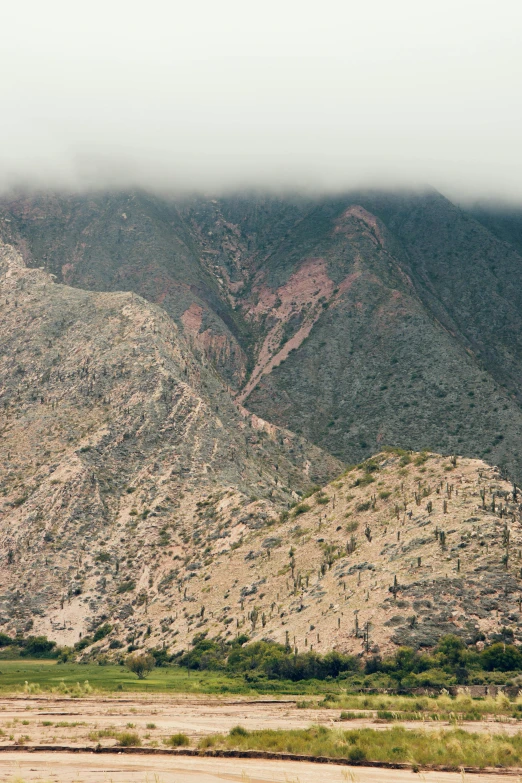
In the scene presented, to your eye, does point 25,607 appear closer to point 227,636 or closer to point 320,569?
point 227,636

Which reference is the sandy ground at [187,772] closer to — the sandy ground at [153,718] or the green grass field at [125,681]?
the sandy ground at [153,718]

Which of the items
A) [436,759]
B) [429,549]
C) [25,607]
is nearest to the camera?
[436,759]

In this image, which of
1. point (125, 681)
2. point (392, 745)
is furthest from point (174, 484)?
point (392, 745)

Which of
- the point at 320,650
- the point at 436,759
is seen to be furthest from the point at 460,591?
the point at 436,759

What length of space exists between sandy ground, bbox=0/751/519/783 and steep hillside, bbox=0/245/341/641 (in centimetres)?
8969

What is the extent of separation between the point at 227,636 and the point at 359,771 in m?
73.3

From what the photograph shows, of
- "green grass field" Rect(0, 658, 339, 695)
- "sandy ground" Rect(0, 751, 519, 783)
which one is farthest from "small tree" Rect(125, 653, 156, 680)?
"sandy ground" Rect(0, 751, 519, 783)

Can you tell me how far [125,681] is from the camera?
105938mm

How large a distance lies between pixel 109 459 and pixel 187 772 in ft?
377

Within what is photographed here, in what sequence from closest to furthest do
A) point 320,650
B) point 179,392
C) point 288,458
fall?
point 320,650 < point 179,392 < point 288,458

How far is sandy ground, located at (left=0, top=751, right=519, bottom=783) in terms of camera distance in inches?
1689

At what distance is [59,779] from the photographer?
43500mm

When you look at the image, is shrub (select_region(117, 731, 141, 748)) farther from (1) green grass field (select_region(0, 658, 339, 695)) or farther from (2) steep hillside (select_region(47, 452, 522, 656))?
(2) steep hillside (select_region(47, 452, 522, 656))

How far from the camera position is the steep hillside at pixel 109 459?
143125 millimetres
